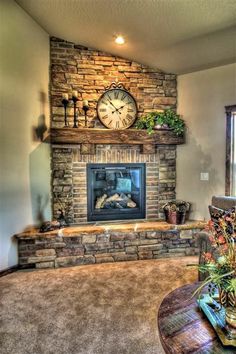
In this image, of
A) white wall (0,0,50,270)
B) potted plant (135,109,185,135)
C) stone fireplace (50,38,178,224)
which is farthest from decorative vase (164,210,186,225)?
white wall (0,0,50,270)

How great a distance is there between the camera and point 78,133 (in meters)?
3.55

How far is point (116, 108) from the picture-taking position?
152 inches

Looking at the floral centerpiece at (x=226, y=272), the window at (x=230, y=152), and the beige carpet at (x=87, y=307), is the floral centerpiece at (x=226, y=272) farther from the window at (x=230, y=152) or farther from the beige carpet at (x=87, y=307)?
the window at (x=230, y=152)

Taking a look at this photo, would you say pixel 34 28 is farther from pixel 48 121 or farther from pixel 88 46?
pixel 48 121

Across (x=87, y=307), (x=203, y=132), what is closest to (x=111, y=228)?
(x=87, y=307)

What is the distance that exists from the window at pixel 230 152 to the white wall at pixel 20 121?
2575 mm

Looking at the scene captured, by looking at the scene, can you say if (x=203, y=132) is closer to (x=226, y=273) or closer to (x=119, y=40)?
(x=119, y=40)

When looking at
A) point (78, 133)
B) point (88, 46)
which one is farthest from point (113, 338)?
point (88, 46)

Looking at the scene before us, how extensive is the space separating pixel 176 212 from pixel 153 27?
2379 millimetres

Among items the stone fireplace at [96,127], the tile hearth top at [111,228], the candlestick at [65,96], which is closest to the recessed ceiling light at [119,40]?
the stone fireplace at [96,127]

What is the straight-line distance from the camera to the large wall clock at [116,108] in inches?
151

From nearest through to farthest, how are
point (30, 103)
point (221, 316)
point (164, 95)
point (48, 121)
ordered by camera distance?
point (221, 316) → point (30, 103) → point (48, 121) → point (164, 95)

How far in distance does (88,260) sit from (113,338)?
1.53 m

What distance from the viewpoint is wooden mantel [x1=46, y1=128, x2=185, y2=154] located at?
11.5ft
